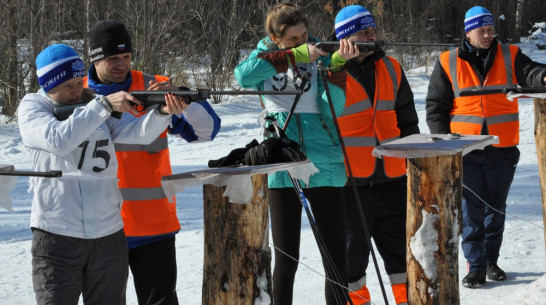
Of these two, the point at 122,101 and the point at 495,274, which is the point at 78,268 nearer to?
the point at 122,101

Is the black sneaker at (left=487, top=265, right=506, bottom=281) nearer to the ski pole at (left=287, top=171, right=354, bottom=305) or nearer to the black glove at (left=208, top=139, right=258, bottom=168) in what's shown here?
the ski pole at (left=287, top=171, right=354, bottom=305)

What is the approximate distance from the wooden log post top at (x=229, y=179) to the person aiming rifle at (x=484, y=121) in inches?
91.9

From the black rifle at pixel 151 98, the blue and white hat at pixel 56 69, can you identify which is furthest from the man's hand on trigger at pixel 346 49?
the blue and white hat at pixel 56 69

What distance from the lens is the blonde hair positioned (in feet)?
12.5

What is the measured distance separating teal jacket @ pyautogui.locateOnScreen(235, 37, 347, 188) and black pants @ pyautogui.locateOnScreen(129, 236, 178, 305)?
636 millimetres

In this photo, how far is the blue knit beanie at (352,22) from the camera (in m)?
4.15

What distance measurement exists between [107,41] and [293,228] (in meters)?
1.23

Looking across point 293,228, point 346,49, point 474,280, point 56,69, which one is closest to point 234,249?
point 293,228

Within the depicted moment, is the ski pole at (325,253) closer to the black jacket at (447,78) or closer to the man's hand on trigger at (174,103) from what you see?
the man's hand on trigger at (174,103)

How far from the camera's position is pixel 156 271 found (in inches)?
135

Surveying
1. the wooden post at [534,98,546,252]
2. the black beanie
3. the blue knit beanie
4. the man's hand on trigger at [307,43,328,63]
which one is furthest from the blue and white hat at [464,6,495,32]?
the black beanie

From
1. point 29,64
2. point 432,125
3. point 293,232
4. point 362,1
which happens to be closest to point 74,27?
point 29,64

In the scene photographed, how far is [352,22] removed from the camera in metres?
4.14

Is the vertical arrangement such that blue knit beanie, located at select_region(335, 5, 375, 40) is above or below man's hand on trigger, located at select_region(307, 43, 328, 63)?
above
